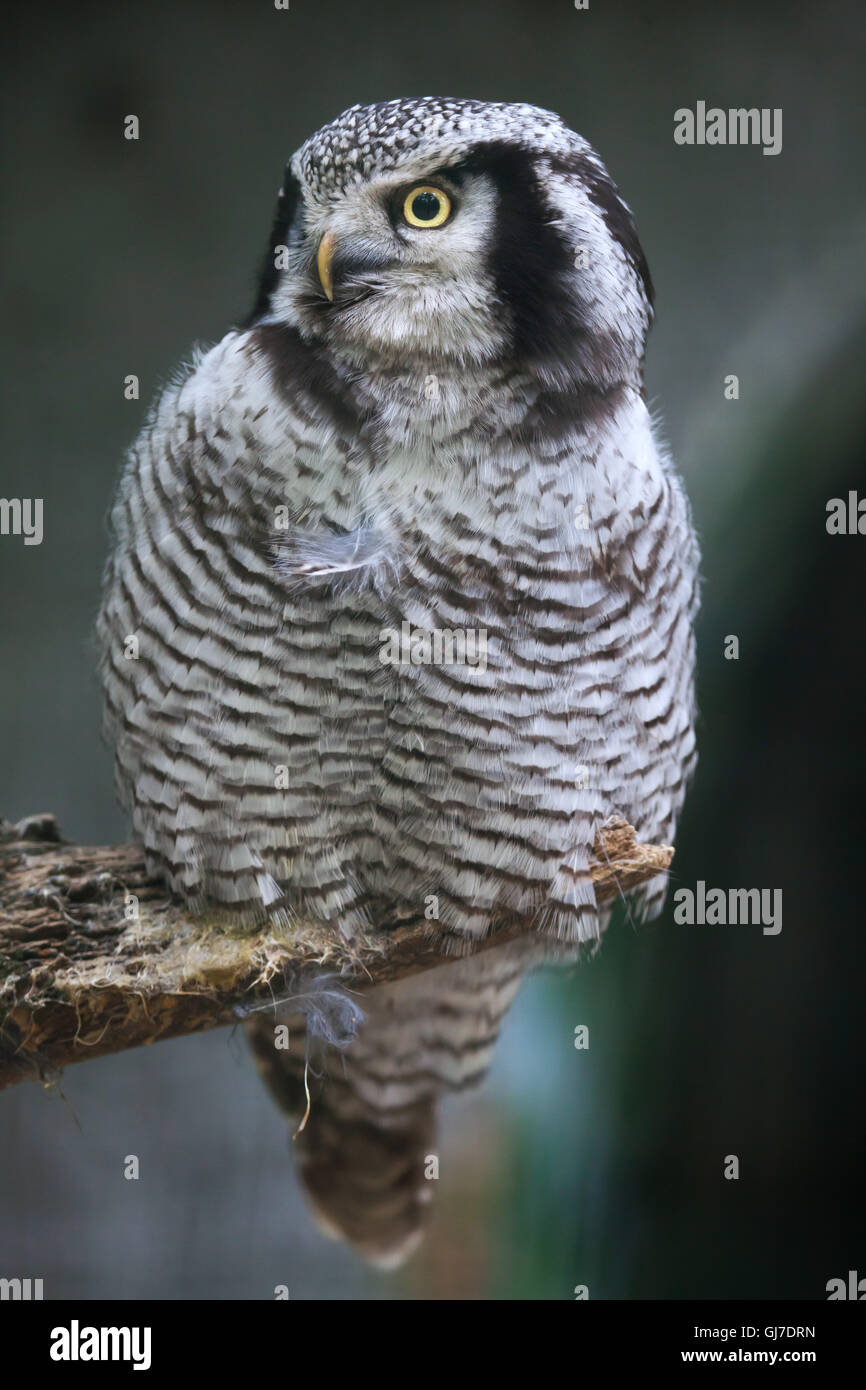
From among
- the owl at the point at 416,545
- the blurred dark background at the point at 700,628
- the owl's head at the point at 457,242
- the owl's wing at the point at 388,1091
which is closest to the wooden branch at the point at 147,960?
the owl at the point at 416,545

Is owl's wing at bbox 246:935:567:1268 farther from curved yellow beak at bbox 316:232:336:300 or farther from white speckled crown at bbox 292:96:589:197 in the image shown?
white speckled crown at bbox 292:96:589:197

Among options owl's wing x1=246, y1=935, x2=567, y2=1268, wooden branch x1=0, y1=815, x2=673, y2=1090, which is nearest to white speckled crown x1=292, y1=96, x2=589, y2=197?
wooden branch x1=0, y1=815, x2=673, y2=1090

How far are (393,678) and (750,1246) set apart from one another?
113 centimetres

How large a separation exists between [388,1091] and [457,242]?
1148 mm

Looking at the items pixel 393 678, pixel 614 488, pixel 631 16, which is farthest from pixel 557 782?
pixel 631 16

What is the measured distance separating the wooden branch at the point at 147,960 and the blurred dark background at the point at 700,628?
16.7 inches

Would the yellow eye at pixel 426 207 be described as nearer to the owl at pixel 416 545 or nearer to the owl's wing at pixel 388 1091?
the owl at pixel 416 545

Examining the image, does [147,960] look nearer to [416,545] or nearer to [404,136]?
[416,545]

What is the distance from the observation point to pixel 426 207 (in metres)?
1.08

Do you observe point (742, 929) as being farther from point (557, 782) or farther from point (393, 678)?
point (393, 678)

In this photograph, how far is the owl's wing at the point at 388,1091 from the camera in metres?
1.48

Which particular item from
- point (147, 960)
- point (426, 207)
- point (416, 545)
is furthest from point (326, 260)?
point (147, 960)

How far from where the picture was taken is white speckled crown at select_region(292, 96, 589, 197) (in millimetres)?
1046

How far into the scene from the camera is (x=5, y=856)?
1.34 metres
